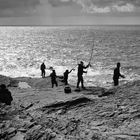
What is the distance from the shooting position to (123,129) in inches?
362

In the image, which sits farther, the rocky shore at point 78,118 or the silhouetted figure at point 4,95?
the silhouetted figure at point 4,95

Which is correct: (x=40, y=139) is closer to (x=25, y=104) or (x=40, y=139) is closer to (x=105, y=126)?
(x=105, y=126)

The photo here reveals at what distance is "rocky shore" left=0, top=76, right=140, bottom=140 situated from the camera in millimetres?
9094

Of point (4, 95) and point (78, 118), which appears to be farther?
point (4, 95)

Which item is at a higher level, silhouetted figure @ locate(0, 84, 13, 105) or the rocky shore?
silhouetted figure @ locate(0, 84, 13, 105)

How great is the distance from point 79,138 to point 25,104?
19.6 feet

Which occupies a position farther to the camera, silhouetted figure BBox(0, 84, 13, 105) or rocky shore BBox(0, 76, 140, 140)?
silhouetted figure BBox(0, 84, 13, 105)

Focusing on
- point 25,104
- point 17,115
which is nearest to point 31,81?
point 25,104

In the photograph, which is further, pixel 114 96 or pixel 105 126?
pixel 114 96

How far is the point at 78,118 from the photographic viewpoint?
35.3ft

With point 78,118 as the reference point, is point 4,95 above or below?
above

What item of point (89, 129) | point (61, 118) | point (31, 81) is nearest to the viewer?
point (89, 129)

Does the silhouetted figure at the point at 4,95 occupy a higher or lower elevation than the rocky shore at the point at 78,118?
higher

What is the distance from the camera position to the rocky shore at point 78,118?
9.09 meters
